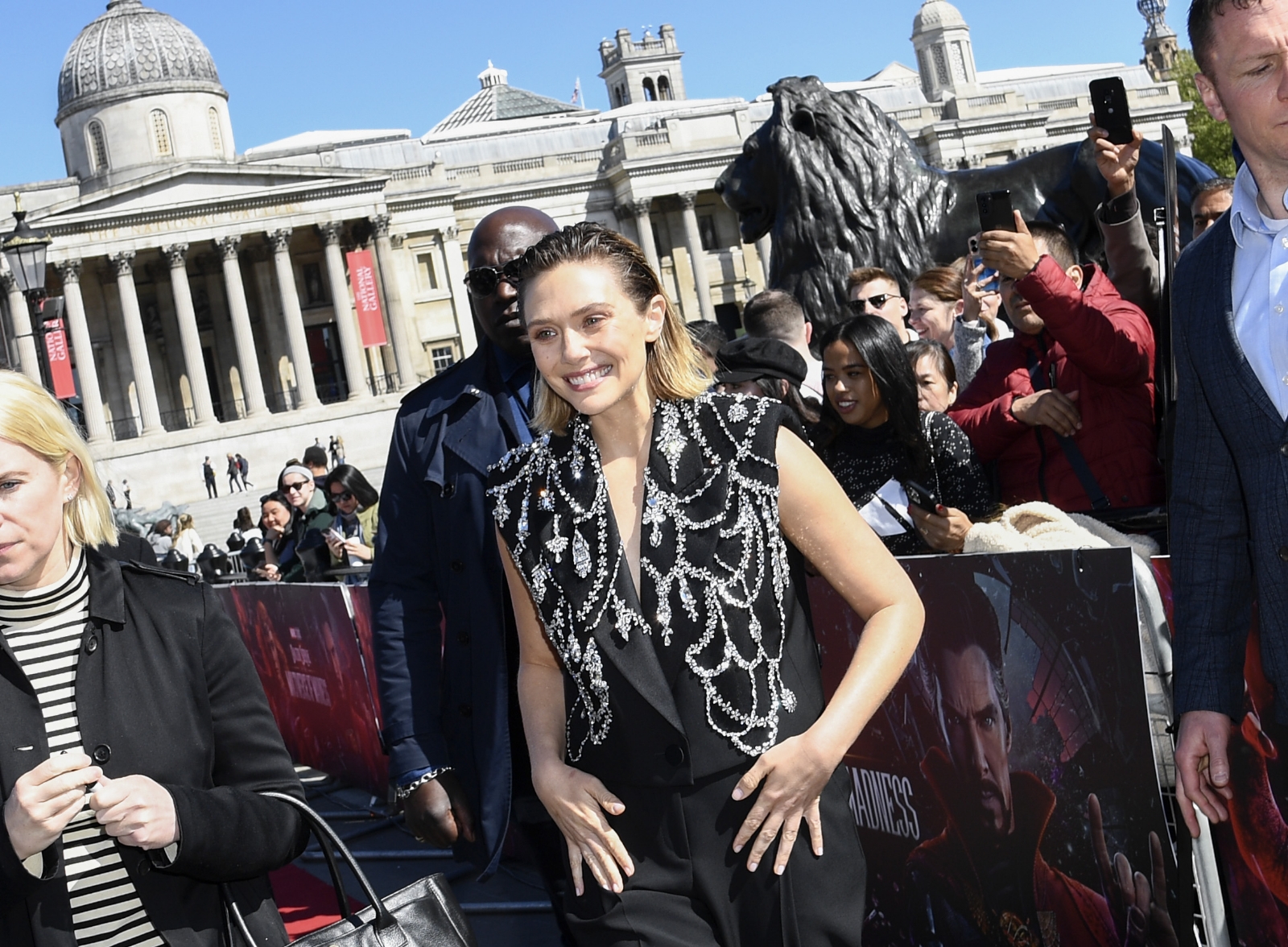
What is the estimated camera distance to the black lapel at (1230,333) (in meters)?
2.35

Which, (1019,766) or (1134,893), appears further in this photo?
(1019,766)

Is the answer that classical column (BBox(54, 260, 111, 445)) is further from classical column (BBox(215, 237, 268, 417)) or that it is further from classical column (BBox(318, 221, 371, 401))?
classical column (BBox(318, 221, 371, 401))

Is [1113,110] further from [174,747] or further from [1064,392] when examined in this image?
[174,747]

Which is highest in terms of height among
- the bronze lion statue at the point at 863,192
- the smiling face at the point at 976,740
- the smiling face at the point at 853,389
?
the bronze lion statue at the point at 863,192

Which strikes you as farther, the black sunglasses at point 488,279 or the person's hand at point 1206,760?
the black sunglasses at point 488,279

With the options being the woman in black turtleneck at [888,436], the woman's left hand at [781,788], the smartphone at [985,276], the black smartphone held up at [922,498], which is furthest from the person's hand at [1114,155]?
the woman's left hand at [781,788]

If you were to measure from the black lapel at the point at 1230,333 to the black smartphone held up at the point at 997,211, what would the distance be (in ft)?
6.05

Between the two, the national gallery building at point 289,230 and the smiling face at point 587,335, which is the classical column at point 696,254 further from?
the smiling face at point 587,335

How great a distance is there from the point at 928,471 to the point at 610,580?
2418 millimetres

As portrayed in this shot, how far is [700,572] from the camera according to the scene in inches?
97.1

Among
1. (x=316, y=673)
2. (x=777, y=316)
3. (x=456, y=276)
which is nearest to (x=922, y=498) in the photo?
(x=777, y=316)

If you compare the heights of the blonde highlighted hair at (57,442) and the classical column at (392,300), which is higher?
the classical column at (392,300)

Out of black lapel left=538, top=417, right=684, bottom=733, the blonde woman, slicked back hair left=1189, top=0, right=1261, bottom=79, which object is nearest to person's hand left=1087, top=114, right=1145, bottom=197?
slicked back hair left=1189, top=0, right=1261, bottom=79

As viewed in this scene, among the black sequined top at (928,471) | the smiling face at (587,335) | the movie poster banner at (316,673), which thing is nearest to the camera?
the smiling face at (587,335)
